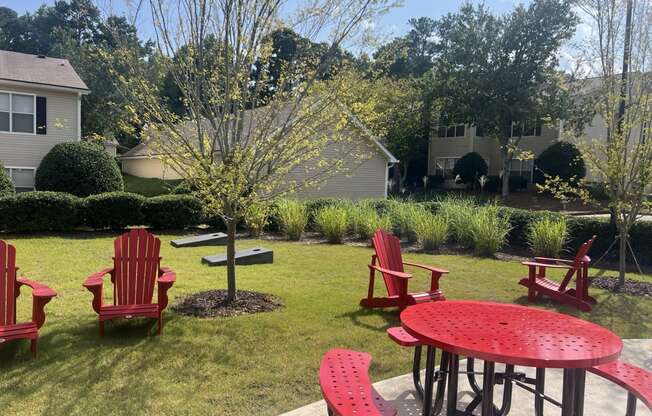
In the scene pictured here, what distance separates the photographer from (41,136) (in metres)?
18.1

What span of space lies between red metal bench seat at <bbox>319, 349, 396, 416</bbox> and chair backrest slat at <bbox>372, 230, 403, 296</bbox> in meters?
2.62

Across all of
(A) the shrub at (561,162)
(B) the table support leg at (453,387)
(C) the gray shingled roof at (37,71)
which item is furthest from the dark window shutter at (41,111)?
(A) the shrub at (561,162)

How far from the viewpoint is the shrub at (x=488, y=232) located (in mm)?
10109

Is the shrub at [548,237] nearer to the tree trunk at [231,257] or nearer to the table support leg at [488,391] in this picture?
the tree trunk at [231,257]

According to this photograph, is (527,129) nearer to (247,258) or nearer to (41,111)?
(247,258)

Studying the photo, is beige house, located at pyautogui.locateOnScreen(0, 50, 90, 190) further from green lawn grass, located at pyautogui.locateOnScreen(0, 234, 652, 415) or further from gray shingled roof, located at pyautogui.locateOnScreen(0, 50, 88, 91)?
green lawn grass, located at pyautogui.locateOnScreen(0, 234, 652, 415)

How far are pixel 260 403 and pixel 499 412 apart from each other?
1.67 m

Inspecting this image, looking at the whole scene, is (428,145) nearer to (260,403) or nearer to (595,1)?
(595,1)

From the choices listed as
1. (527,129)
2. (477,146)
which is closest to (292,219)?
(527,129)

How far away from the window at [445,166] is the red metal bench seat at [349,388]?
33.1 meters

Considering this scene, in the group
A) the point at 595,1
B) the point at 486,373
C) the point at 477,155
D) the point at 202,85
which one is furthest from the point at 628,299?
the point at 477,155

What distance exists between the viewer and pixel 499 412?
10.3 ft

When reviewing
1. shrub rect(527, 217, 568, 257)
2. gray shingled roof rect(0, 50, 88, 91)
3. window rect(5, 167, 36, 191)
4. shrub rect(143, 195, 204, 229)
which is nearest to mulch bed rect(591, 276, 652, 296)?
shrub rect(527, 217, 568, 257)

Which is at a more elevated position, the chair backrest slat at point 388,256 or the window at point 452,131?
the window at point 452,131
